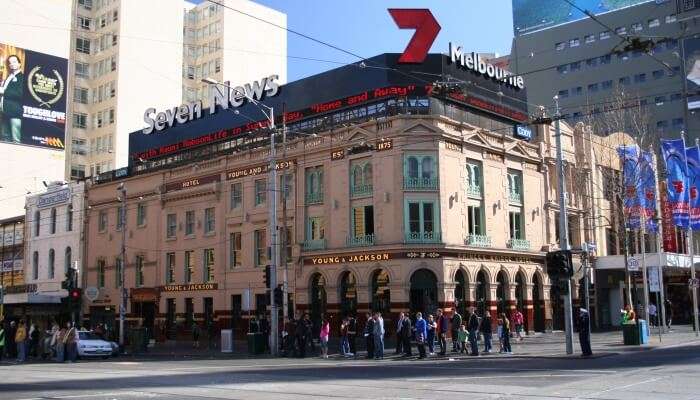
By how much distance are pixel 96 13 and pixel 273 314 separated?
63031 mm

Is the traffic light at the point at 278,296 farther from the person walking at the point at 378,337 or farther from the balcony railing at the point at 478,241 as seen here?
the balcony railing at the point at 478,241

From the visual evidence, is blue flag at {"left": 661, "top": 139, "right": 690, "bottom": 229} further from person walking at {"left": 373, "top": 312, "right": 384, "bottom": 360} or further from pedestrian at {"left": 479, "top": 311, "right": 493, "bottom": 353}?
person walking at {"left": 373, "top": 312, "right": 384, "bottom": 360}

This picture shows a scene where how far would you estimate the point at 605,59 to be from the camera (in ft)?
281

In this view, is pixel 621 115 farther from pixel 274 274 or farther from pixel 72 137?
pixel 72 137

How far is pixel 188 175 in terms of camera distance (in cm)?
4659

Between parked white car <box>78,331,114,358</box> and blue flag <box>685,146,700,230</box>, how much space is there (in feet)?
98.7

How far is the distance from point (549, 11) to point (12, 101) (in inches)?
2582

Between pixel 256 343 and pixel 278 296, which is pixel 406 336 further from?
pixel 256 343

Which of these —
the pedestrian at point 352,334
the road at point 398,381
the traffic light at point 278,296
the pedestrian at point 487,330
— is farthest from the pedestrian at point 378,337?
the traffic light at point 278,296

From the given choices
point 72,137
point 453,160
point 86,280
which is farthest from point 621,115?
point 72,137

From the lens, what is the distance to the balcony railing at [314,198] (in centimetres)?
3953

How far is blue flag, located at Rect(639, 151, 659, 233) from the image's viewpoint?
1526 inches

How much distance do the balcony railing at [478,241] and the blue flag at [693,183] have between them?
35.4 feet

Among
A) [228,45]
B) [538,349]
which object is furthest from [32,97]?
[538,349]
